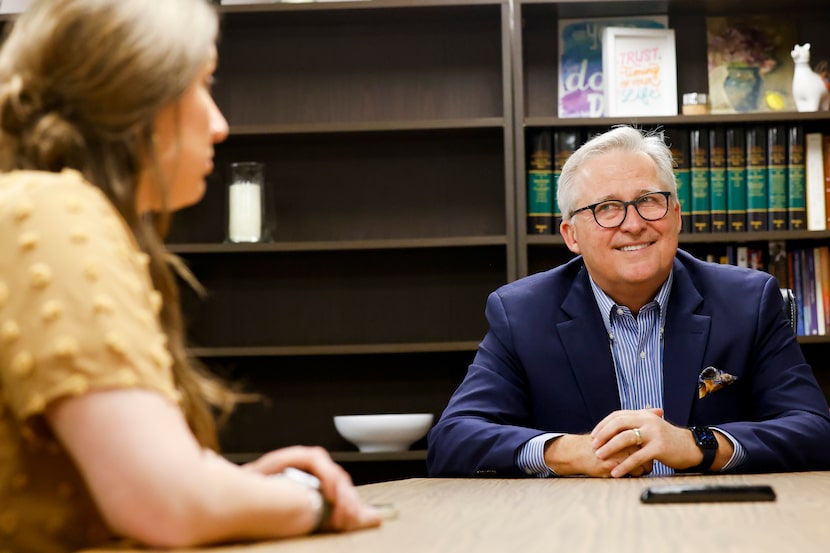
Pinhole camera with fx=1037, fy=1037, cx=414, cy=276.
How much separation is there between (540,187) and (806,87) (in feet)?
3.02

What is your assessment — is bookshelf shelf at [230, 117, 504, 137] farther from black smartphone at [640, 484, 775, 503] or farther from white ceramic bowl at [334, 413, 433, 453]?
black smartphone at [640, 484, 775, 503]

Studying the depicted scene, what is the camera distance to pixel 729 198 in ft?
11.0

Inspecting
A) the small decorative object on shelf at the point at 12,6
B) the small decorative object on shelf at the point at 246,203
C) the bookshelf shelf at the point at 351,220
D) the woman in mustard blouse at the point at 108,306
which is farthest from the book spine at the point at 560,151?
the woman in mustard blouse at the point at 108,306

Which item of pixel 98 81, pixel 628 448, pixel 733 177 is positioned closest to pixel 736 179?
pixel 733 177

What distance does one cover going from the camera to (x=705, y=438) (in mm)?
1905

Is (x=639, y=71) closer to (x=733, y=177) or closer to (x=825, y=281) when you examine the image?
(x=733, y=177)

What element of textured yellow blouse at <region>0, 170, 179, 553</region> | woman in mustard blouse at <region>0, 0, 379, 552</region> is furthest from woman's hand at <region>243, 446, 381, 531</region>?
textured yellow blouse at <region>0, 170, 179, 553</region>

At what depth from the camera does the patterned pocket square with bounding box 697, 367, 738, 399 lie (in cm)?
218

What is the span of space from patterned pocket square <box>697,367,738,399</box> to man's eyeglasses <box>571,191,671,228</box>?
38cm

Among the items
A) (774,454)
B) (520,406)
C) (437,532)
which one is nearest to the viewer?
(437,532)

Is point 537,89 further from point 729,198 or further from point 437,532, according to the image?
point 437,532

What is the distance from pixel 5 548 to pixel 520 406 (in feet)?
5.05

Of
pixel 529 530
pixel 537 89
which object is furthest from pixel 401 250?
pixel 529 530

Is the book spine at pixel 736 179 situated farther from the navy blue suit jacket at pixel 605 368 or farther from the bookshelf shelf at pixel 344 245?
the navy blue suit jacket at pixel 605 368
